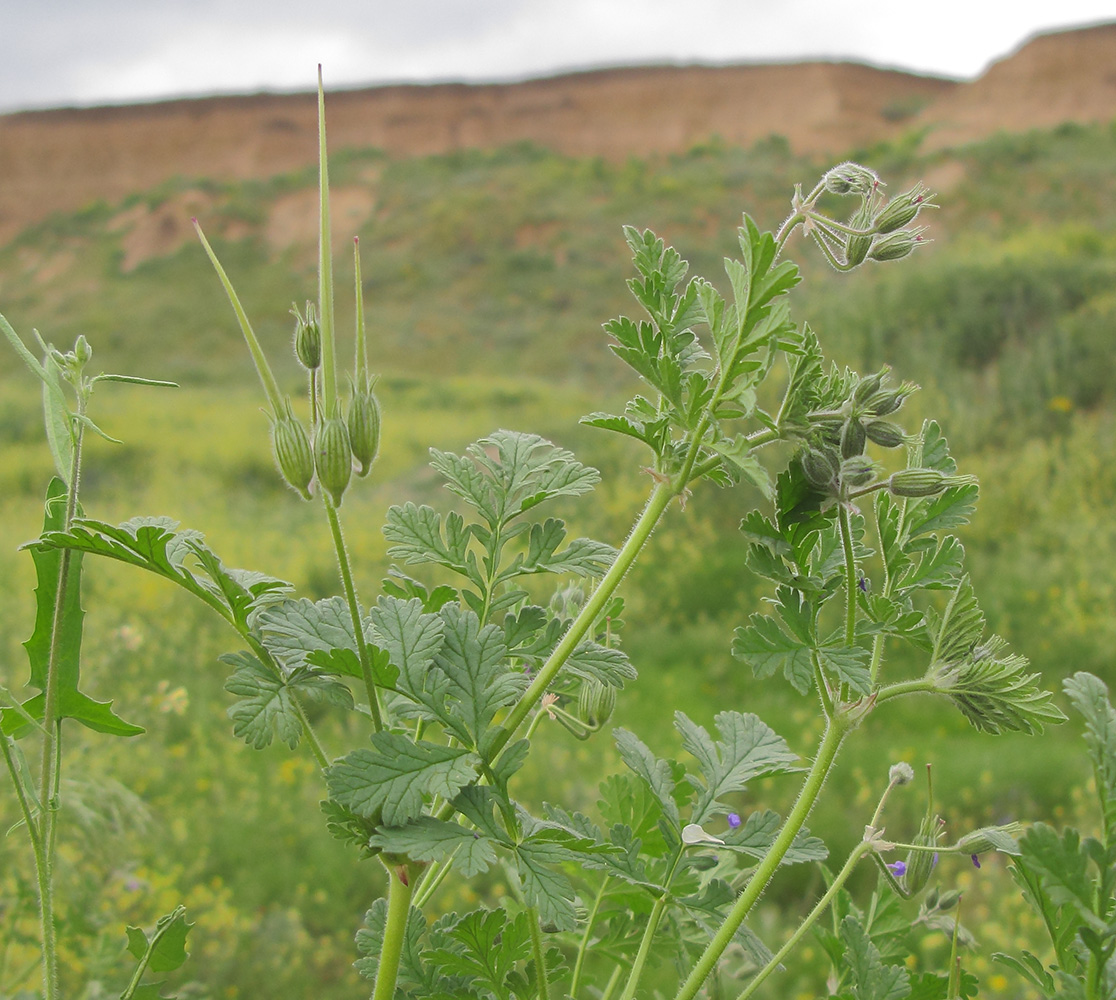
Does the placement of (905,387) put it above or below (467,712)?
above

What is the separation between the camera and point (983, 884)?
371cm

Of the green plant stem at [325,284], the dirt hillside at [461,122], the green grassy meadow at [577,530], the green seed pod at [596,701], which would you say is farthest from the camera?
the dirt hillside at [461,122]

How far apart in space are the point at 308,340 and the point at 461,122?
44.0 meters

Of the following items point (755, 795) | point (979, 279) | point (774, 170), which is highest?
point (774, 170)

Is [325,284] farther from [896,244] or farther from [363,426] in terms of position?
[896,244]

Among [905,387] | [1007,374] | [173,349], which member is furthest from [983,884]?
[173,349]

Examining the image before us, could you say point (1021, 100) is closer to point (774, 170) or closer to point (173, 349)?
point (774, 170)

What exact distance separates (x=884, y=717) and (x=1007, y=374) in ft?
15.7

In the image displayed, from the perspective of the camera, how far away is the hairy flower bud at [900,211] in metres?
0.86

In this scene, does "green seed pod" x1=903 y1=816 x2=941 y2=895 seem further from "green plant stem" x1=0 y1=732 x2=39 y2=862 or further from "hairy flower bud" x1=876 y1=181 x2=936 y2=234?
"green plant stem" x1=0 y1=732 x2=39 y2=862

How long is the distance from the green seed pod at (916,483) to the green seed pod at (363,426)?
444 mm

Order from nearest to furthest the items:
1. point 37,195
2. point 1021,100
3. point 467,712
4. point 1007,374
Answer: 1. point 467,712
2. point 1007,374
3. point 1021,100
4. point 37,195

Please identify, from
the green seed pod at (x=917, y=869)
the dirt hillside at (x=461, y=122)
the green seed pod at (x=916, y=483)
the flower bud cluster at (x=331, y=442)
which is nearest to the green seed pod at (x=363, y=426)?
the flower bud cluster at (x=331, y=442)

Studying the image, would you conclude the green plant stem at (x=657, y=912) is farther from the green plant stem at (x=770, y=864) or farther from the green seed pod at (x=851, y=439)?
the green seed pod at (x=851, y=439)
